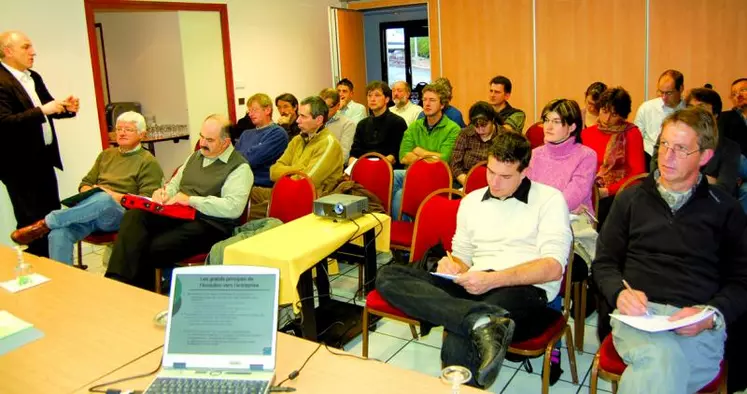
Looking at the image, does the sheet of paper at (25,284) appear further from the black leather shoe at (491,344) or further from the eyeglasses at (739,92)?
the eyeglasses at (739,92)

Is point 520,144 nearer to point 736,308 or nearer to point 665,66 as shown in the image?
point 736,308

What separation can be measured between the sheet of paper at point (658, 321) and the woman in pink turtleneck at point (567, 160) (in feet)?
3.88

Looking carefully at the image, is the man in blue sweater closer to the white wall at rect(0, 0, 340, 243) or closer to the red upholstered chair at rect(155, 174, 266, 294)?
the red upholstered chair at rect(155, 174, 266, 294)

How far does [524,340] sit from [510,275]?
24 centimetres

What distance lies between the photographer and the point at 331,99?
18.9 feet

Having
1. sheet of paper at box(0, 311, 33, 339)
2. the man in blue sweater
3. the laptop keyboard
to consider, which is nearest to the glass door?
the man in blue sweater

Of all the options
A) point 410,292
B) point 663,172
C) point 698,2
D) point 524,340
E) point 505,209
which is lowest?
point 524,340

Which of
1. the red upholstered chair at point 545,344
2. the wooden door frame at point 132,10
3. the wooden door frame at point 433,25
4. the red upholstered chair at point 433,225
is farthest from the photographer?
the wooden door frame at point 433,25

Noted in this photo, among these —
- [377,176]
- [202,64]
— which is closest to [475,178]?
[377,176]

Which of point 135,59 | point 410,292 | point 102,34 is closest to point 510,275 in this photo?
point 410,292

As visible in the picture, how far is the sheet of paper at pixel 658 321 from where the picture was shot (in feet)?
6.28

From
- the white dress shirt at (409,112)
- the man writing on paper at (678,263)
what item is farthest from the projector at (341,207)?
the white dress shirt at (409,112)

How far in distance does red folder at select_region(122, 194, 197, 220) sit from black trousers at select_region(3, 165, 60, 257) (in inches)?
44.9

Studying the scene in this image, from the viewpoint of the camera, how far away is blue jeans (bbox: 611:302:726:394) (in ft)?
6.23
